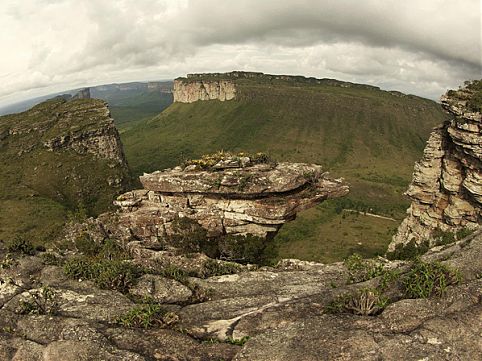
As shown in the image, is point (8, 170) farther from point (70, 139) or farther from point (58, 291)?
point (58, 291)

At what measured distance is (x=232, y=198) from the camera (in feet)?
149

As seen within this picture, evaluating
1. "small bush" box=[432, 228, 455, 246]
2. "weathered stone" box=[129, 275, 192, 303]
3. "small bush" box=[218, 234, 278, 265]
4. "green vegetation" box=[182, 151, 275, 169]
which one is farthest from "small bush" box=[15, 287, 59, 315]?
"small bush" box=[432, 228, 455, 246]

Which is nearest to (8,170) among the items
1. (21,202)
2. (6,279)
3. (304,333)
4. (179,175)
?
(21,202)

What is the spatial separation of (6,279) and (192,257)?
13161 mm

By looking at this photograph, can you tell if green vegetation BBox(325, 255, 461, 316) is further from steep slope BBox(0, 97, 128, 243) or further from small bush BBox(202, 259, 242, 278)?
steep slope BBox(0, 97, 128, 243)

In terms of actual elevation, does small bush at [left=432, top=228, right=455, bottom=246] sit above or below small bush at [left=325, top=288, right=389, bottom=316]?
below

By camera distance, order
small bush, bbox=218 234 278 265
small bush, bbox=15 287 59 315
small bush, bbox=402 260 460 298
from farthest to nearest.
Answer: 1. small bush, bbox=218 234 278 265
2. small bush, bbox=15 287 59 315
3. small bush, bbox=402 260 460 298

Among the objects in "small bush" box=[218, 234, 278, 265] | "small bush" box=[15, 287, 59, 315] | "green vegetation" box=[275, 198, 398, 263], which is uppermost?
"small bush" box=[15, 287, 59, 315]

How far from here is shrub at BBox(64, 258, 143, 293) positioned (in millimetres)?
21328

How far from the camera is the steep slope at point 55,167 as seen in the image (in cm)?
9412

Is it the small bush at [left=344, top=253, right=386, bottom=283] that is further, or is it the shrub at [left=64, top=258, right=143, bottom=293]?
the small bush at [left=344, top=253, right=386, bottom=283]

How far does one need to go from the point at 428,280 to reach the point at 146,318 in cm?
1405

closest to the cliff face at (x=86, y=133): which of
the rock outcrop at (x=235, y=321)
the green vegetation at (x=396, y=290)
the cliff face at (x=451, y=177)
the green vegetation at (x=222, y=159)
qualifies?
the green vegetation at (x=222, y=159)

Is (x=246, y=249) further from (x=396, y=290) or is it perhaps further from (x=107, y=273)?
(x=396, y=290)
